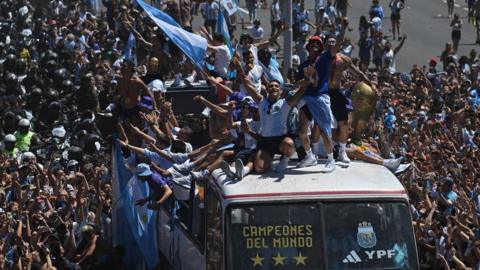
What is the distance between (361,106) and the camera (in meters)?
15.6

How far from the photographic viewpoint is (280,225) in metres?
13.2

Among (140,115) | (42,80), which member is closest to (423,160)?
(140,115)

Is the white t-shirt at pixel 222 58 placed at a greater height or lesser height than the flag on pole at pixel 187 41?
lesser

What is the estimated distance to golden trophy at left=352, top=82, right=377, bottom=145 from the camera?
15516 millimetres

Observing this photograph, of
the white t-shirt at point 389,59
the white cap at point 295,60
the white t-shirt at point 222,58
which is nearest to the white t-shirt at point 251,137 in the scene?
the white t-shirt at point 222,58

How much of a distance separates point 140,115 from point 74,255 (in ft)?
7.04

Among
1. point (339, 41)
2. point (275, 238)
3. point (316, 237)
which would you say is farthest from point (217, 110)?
point (316, 237)

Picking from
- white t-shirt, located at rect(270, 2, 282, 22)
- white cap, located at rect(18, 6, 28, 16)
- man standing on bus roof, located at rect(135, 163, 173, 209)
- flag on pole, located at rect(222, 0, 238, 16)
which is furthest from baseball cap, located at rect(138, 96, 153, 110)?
white cap, located at rect(18, 6, 28, 16)

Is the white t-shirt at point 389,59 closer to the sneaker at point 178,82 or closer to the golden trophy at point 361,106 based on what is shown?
the sneaker at point 178,82

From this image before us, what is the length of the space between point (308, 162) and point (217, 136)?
3.03m

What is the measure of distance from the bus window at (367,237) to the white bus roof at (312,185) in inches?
4.7

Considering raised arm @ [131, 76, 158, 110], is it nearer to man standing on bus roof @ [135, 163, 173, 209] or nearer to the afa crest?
man standing on bus roof @ [135, 163, 173, 209]

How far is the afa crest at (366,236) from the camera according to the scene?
521 inches

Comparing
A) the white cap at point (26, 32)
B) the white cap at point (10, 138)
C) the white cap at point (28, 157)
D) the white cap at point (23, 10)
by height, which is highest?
the white cap at point (28, 157)
